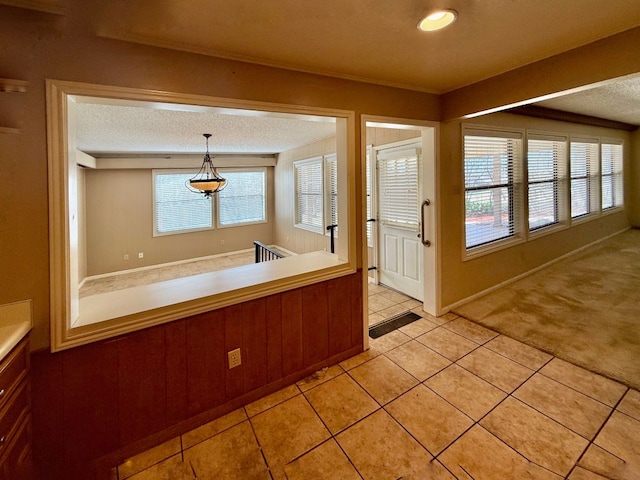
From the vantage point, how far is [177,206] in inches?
261

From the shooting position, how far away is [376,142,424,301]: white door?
11.8 ft

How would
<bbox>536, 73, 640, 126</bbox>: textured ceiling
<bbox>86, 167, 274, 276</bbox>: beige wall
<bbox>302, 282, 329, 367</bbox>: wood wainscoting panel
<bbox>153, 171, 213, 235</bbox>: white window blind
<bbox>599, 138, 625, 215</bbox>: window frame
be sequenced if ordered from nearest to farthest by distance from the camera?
<bbox>302, 282, 329, 367</bbox>: wood wainscoting panel < <bbox>536, 73, 640, 126</bbox>: textured ceiling < <bbox>86, 167, 274, 276</bbox>: beige wall < <bbox>599, 138, 625, 215</bbox>: window frame < <bbox>153, 171, 213, 235</bbox>: white window blind

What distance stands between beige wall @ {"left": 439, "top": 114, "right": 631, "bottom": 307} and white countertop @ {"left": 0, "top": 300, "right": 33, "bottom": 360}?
318cm

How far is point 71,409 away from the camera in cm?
151

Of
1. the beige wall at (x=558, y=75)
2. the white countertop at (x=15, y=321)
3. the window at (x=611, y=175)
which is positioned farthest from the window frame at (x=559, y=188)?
the white countertop at (x=15, y=321)

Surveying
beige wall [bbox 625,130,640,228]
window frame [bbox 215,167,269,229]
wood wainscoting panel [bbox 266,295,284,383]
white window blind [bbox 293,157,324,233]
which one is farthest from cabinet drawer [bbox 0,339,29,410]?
beige wall [bbox 625,130,640,228]

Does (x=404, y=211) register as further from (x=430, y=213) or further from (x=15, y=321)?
(x=15, y=321)

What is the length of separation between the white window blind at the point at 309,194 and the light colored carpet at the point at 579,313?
10.9 feet

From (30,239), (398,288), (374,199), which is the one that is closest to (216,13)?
(30,239)

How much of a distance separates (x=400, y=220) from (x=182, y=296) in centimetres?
283

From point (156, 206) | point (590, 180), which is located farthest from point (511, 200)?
point (156, 206)

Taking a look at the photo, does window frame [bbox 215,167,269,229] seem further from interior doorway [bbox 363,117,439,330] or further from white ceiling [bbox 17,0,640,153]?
white ceiling [bbox 17,0,640,153]

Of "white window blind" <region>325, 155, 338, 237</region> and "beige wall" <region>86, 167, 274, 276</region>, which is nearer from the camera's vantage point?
"white window blind" <region>325, 155, 338, 237</region>

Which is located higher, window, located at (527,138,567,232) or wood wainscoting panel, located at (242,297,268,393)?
window, located at (527,138,567,232)
